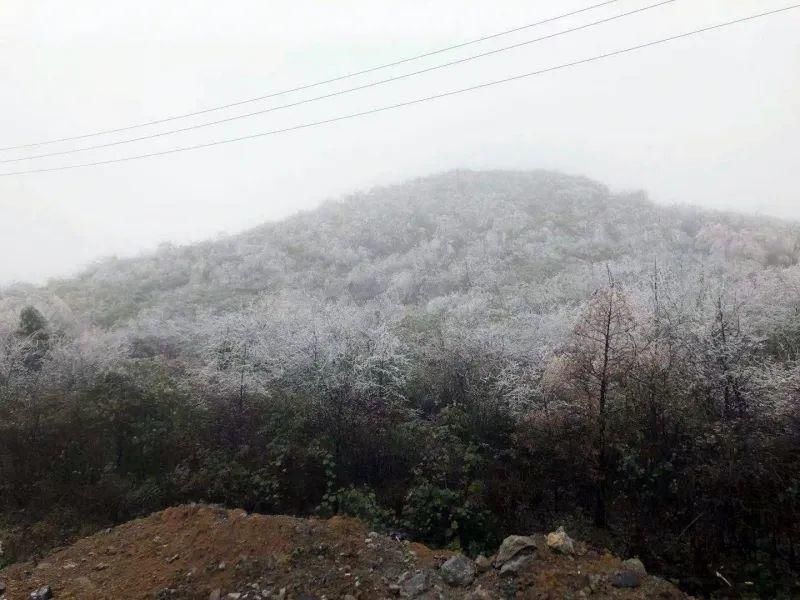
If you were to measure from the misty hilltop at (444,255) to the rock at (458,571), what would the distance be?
50.0 feet

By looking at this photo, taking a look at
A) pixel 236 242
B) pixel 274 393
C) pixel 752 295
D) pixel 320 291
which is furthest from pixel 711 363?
pixel 236 242

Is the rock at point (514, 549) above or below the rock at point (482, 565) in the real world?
above

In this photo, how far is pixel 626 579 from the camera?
5.68 meters

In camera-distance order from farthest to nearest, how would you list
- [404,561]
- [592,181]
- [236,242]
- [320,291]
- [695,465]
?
[592,181] → [236,242] → [320,291] → [695,465] → [404,561]

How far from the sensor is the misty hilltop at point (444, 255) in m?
28.0

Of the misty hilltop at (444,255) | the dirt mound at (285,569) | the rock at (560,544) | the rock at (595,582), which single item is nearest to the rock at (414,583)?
the dirt mound at (285,569)

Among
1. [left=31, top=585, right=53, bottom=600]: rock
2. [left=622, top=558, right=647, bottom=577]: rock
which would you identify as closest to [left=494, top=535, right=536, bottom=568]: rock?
[left=622, top=558, right=647, bottom=577]: rock

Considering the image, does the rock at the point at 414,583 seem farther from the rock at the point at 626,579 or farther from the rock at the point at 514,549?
the rock at the point at 626,579

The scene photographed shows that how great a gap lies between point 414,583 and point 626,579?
8.48ft

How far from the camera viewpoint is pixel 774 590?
6.66 meters

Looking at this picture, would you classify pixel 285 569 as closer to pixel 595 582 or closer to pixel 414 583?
pixel 414 583

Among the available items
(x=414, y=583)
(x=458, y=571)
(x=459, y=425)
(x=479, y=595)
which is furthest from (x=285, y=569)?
(x=459, y=425)

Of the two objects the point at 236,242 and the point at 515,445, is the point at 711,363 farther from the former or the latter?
the point at 236,242

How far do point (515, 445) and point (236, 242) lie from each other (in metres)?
35.4
